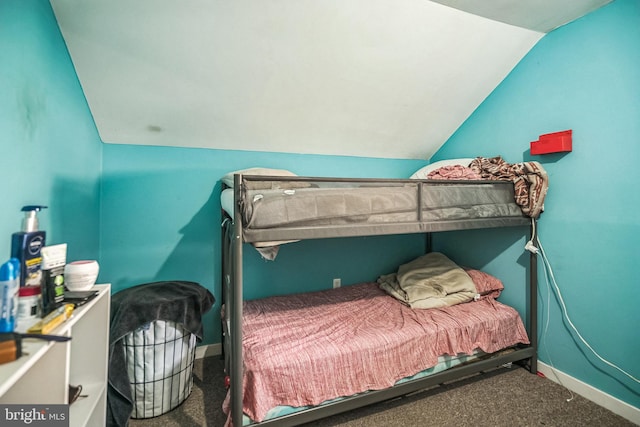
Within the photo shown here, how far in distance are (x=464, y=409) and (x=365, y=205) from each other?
1.36 meters

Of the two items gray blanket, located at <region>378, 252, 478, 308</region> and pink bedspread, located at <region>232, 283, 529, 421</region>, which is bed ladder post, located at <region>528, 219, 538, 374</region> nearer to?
pink bedspread, located at <region>232, 283, 529, 421</region>

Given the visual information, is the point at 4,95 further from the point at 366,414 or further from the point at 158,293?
the point at 366,414

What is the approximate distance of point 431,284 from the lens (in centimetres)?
227

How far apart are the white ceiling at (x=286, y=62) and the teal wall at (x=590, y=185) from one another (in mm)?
217

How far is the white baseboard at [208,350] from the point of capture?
2.25m

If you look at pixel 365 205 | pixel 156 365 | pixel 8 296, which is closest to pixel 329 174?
pixel 365 205

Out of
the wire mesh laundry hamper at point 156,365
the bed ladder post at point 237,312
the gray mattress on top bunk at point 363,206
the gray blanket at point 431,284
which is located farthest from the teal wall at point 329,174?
the bed ladder post at point 237,312

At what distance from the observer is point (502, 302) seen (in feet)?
7.63

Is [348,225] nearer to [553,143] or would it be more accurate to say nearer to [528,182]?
[528,182]

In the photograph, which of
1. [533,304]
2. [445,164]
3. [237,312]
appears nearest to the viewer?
[237,312]

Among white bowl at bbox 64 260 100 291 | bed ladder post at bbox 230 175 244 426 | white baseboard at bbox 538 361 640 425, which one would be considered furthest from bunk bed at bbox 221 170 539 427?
white bowl at bbox 64 260 100 291

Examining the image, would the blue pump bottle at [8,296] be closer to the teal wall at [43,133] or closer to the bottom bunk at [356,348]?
the teal wall at [43,133]

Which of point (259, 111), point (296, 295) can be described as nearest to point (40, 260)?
point (259, 111)

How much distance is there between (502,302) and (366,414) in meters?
1.48
